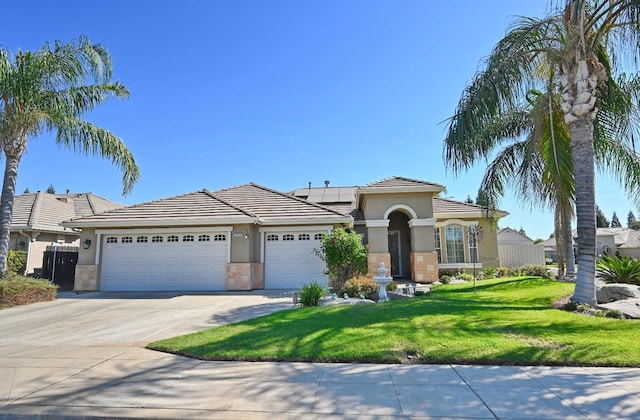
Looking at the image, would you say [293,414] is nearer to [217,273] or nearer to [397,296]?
[397,296]

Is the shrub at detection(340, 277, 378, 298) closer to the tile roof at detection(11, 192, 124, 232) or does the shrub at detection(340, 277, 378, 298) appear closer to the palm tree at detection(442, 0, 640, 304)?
the palm tree at detection(442, 0, 640, 304)

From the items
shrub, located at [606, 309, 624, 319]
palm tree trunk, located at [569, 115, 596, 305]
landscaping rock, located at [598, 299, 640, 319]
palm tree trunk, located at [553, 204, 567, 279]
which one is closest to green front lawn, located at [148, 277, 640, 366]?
shrub, located at [606, 309, 624, 319]

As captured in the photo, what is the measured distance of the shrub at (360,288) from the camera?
12344mm

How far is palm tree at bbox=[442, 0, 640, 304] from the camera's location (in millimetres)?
9109

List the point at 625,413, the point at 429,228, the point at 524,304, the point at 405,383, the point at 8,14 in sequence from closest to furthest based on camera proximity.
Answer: the point at 625,413 < the point at 405,383 < the point at 524,304 < the point at 8,14 < the point at 429,228

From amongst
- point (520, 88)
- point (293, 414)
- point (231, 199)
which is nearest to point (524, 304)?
point (520, 88)

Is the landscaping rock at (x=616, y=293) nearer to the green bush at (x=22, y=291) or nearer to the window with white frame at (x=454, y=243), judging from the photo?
the window with white frame at (x=454, y=243)

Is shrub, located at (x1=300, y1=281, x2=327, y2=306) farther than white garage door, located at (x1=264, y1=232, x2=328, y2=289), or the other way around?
white garage door, located at (x1=264, y1=232, x2=328, y2=289)

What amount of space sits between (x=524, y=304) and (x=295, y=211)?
9907mm

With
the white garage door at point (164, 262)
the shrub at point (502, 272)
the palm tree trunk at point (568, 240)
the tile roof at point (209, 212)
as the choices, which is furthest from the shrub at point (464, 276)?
the white garage door at point (164, 262)

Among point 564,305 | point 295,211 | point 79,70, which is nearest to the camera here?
point 564,305

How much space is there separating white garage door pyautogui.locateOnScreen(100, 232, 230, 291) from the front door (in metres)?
9.99

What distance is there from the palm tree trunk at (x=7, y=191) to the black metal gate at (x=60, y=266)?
4.30m

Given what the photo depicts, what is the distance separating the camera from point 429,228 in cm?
A: 1847
